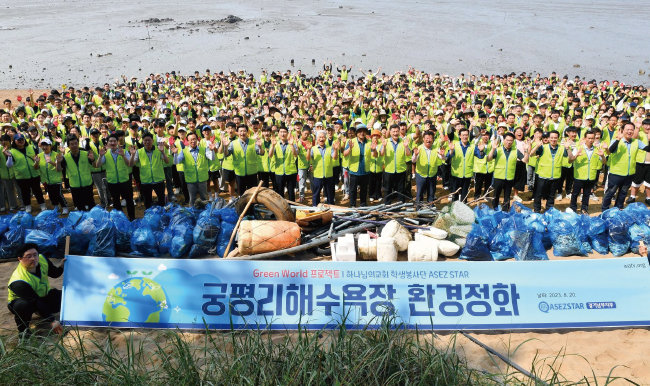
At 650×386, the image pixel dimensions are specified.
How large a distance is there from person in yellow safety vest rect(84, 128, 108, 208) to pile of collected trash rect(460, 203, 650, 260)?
6.69m

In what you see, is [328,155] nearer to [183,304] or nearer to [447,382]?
[183,304]

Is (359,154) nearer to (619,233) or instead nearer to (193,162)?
(193,162)

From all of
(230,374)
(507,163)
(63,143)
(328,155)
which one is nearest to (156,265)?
(230,374)

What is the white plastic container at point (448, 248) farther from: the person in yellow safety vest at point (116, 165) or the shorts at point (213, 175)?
the person in yellow safety vest at point (116, 165)

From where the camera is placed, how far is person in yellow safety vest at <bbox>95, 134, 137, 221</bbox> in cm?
786

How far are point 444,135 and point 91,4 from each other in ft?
296

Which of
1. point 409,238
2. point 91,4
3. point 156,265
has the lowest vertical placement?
point 409,238

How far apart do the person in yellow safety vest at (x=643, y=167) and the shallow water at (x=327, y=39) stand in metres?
27.8

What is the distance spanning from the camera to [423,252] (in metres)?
5.91

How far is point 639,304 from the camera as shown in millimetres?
4570

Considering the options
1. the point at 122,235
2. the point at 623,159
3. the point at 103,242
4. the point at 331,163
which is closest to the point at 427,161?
the point at 331,163

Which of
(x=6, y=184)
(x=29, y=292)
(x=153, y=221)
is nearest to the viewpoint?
(x=29, y=292)

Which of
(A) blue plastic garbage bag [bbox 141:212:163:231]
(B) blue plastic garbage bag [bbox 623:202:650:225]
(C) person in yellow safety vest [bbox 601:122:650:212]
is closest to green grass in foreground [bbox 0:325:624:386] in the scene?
(A) blue plastic garbage bag [bbox 141:212:163:231]

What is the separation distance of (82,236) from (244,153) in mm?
3234
